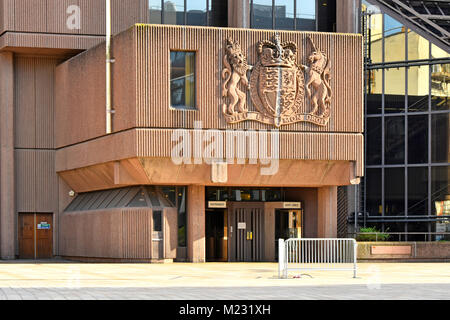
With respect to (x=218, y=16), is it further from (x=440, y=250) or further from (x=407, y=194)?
(x=440, y=250)

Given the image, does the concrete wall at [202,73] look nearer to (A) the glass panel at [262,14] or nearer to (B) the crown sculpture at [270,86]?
(B) the crown sculpture at [270,86]

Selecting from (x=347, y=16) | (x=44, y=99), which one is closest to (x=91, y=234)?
(x=44, y=99)

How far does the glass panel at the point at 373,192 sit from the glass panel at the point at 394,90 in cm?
294

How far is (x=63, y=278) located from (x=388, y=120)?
66.2ft

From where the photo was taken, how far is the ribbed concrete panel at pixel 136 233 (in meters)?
36.5

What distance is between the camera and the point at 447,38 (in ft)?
135

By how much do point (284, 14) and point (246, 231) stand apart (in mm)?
10136

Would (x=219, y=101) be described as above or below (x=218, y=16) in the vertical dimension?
below

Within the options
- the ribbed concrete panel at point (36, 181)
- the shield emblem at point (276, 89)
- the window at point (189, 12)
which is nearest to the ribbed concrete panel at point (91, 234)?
the ribbed concrete panel at point (36, 181)

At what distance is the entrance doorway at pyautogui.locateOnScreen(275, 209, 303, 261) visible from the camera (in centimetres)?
3988

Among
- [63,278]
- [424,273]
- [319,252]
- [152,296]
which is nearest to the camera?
[152,296]
